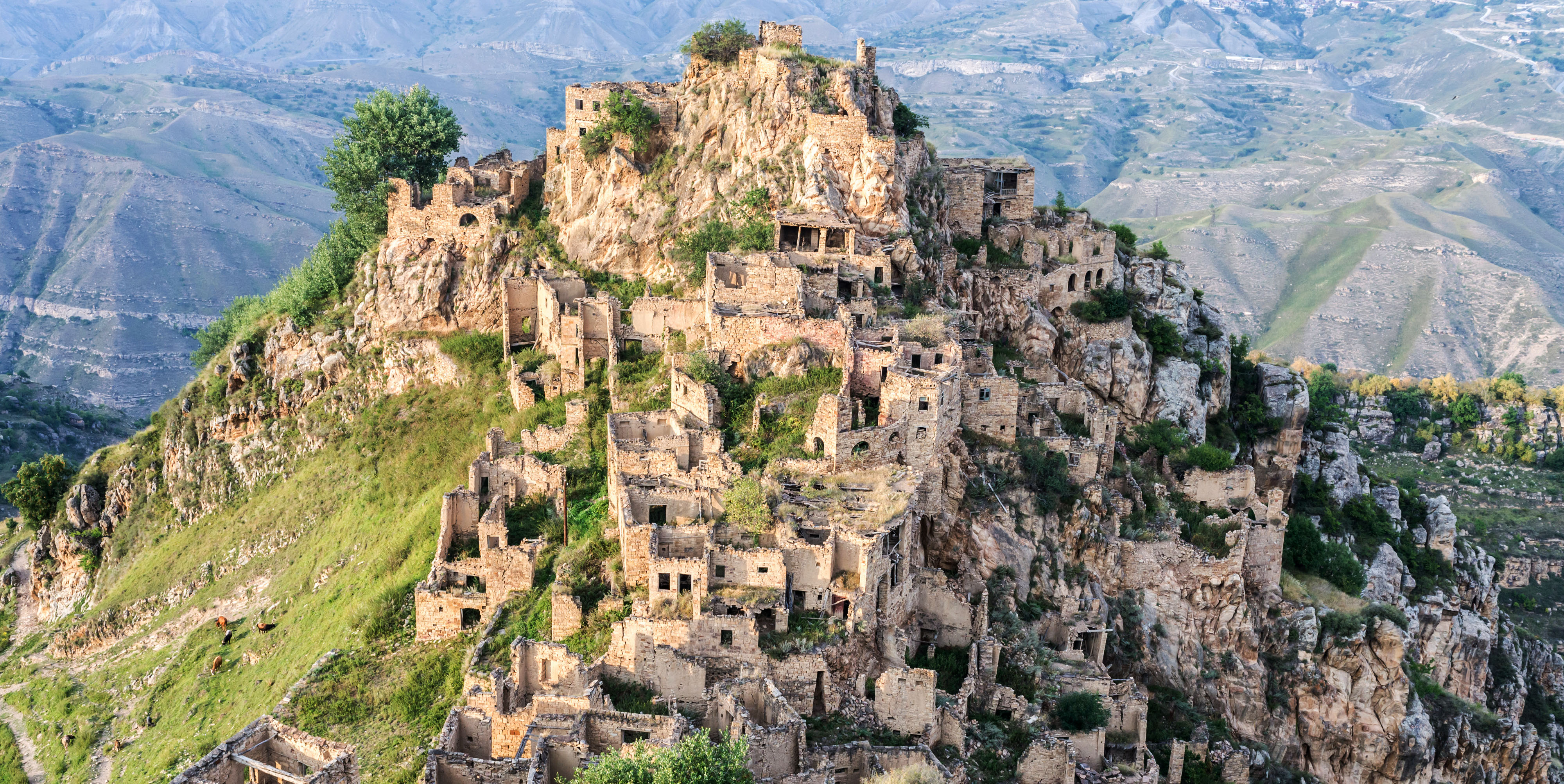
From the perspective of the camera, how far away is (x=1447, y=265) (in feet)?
603

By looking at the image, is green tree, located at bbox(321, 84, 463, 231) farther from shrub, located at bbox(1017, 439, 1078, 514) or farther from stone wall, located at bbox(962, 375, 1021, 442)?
shrub, located at bbox(1017, 439, 1078, 514)

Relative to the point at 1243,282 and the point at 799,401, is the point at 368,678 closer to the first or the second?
the point at 799,401

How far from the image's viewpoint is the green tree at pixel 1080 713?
40.5 meters

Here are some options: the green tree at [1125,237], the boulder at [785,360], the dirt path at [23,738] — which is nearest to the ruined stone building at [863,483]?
the boulder at [785,360]

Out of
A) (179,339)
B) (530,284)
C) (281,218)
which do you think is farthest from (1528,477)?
(281,218)

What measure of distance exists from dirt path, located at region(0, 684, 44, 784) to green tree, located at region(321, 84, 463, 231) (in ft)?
88.0

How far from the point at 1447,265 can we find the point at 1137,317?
138 m

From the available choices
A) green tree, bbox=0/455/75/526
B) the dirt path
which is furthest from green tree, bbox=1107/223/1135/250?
green tree, bbox=0/455/75/526

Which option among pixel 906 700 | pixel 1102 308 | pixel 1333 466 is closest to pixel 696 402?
pixel 906 700

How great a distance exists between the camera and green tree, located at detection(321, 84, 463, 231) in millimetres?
70312

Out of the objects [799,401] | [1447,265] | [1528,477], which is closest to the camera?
[799,401]

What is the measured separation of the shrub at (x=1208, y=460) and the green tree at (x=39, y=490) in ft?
191

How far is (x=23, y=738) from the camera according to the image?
56094mm

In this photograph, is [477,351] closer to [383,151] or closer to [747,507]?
[383,151]
